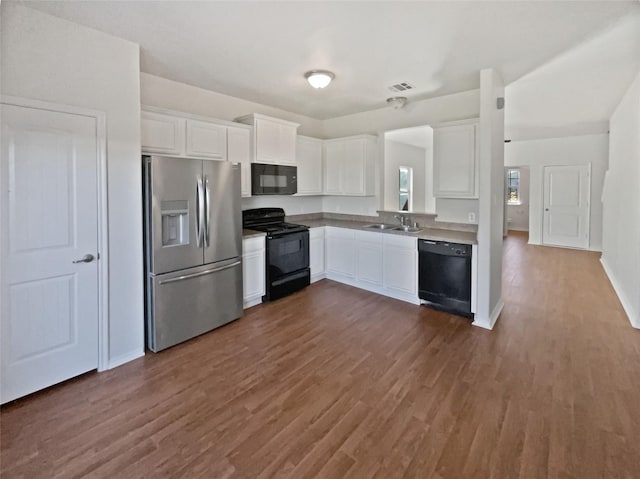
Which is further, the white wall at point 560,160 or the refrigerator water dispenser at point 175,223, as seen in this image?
the white wall at point 560,160

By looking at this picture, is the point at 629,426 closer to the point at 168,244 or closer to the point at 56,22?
the point at 168,244

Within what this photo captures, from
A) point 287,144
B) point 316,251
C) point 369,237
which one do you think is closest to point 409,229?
point 369,237

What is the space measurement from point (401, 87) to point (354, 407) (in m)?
3.60

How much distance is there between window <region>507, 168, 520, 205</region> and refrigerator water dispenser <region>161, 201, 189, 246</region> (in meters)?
11.6

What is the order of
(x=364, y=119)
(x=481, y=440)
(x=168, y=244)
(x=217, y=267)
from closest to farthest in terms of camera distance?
(x=481, y=440) → (x=168, y=244) → (x=217, y=267) → (x=364, y=119)

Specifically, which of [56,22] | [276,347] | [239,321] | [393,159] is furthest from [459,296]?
[56,22]

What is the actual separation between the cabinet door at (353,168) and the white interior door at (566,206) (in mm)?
5859

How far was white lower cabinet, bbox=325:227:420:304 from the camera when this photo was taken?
4.20m

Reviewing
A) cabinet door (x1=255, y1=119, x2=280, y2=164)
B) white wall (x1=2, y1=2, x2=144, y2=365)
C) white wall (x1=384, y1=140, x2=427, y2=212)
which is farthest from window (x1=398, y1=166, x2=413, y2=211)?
white wall (x1=2, y1=2, x2=144, y2=365)

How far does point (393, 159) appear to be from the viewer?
604 centimetres

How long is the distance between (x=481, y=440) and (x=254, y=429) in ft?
4.54

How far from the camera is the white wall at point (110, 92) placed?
7.28ft

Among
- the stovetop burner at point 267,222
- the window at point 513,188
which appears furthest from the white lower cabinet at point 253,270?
the window at point 513,188

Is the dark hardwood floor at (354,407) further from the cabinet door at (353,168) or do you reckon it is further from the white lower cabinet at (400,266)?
the cabinet door at (353,168)
